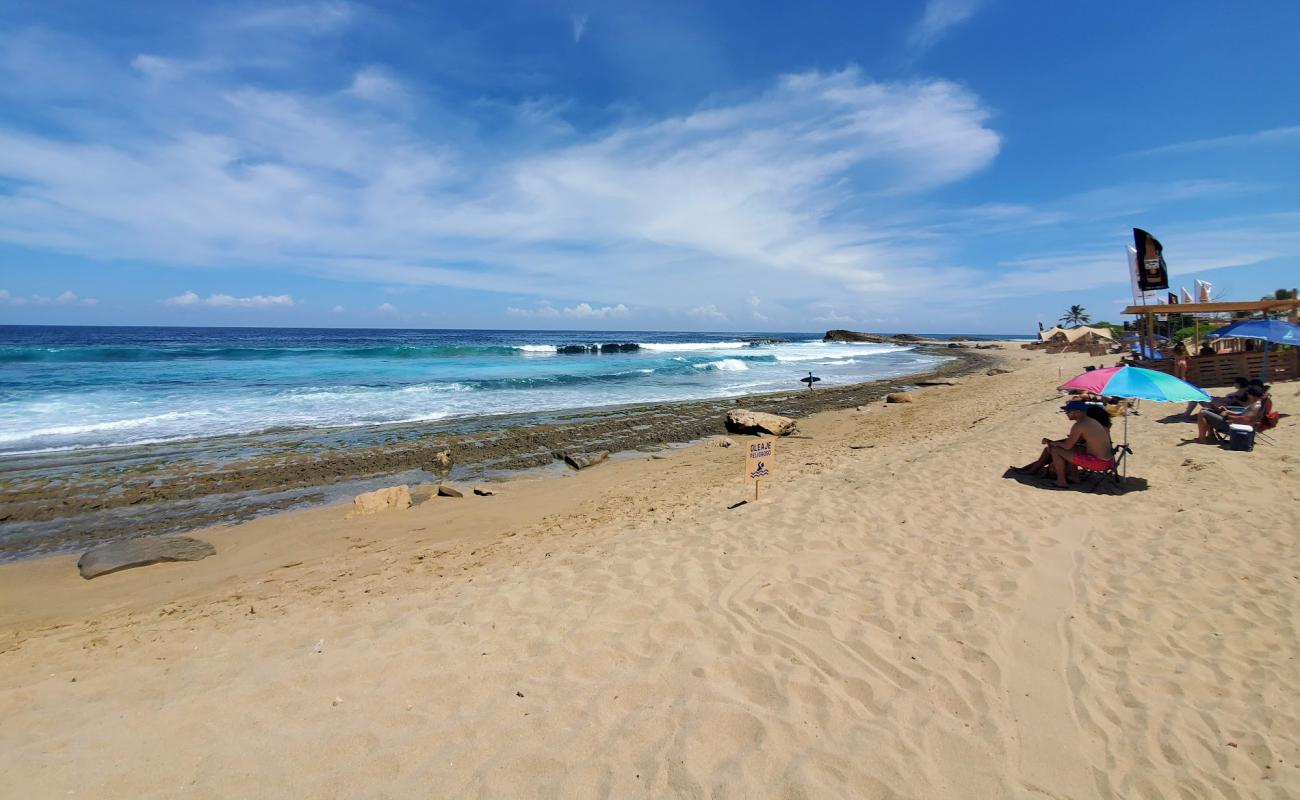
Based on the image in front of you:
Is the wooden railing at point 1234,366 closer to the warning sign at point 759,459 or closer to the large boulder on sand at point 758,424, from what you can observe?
the large boulder on sand at point 758,424

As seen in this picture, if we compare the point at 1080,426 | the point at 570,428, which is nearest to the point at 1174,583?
the point at 1080,426

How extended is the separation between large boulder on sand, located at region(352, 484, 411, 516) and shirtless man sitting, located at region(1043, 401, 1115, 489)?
8.63m

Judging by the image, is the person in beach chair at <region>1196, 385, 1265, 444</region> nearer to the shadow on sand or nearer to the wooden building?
the shadow on sand

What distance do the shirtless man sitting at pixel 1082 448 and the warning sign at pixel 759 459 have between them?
11.9 ft

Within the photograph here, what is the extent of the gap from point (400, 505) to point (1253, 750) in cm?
830

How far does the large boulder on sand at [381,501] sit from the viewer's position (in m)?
7.73

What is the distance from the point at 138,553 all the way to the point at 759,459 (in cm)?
705

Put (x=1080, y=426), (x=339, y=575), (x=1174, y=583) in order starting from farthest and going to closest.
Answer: (x=1080, y=426), (x=339, y=575), (x=1174, y=583)

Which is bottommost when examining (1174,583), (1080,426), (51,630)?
(51,630)

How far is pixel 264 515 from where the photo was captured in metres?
7.79

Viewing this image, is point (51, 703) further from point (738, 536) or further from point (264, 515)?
point (738, 536)

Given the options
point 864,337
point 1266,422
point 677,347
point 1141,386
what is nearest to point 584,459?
point 1141,386

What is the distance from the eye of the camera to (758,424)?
43.9 feet

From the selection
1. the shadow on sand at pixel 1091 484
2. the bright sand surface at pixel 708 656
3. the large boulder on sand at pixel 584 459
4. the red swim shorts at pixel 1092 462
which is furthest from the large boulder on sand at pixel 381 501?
the red swim shorts at pixel 1092 462
